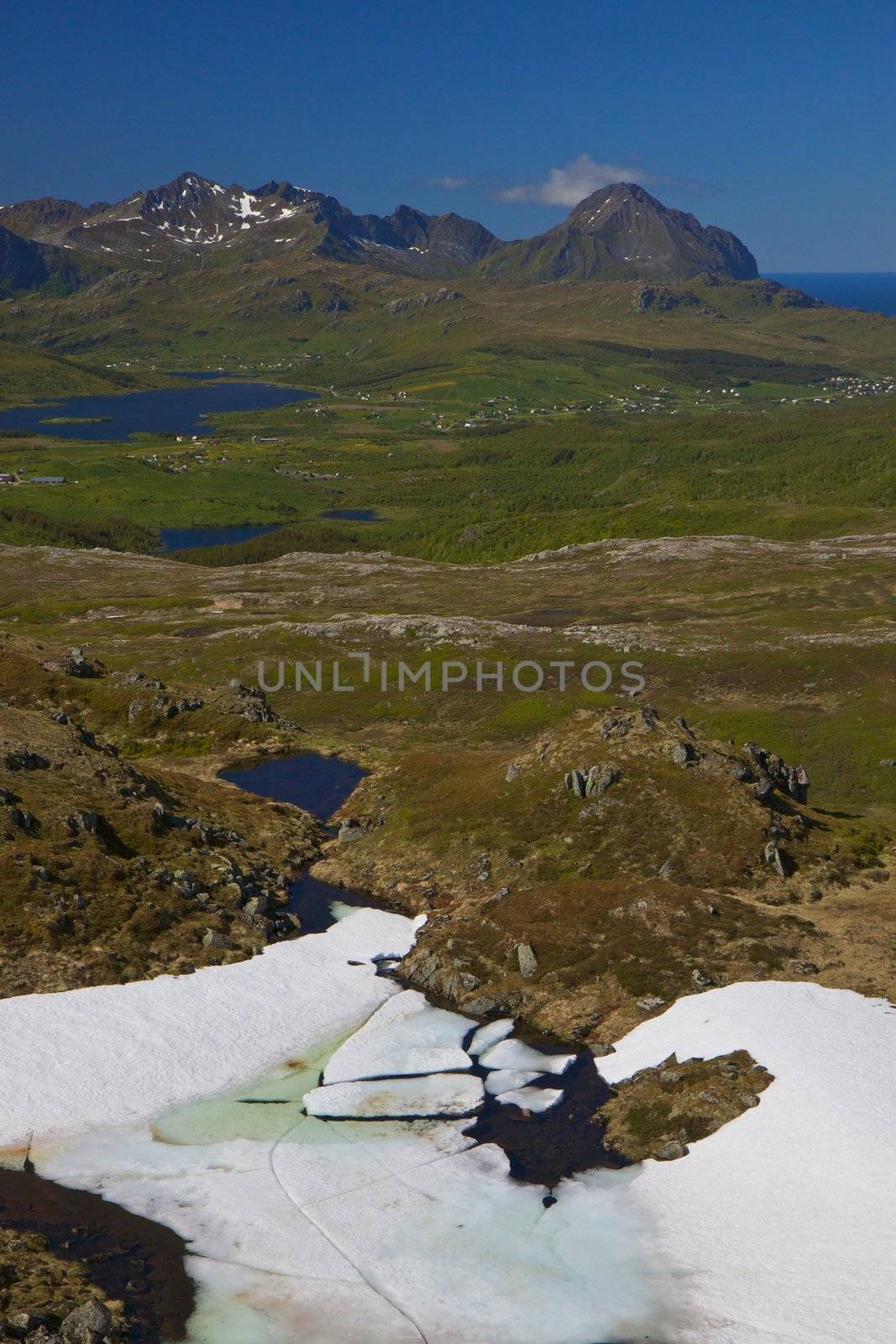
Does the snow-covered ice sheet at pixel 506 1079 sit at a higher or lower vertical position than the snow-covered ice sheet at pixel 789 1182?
lower

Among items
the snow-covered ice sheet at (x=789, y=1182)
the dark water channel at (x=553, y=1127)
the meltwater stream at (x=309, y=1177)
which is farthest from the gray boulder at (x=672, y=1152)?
the meltwater stream at (x=309, y=1177)

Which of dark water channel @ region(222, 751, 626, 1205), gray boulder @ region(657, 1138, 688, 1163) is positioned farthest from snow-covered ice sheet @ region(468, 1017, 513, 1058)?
gray boulder @ region(657, 1138, 688, 1163)

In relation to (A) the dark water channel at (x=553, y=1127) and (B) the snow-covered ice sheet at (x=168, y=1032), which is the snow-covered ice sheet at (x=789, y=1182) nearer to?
(A) the dark water channel at (x=553, y=1127)

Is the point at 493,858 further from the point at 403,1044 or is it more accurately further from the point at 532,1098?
the point at 532,1098

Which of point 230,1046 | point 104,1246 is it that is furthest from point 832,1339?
point 230,1046

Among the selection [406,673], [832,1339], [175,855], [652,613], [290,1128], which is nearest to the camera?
[832,1339]

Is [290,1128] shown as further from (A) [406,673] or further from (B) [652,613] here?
(B) [652,613]
